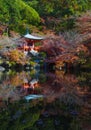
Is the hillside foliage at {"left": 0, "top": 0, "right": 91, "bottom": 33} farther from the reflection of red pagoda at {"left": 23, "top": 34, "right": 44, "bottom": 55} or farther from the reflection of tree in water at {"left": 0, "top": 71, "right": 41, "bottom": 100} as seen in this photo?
the reflection of tree in water at {"left": 0, "top": 71, "right": 41, "bottom": 100}

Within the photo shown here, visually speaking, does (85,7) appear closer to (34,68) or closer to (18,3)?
(18,3)

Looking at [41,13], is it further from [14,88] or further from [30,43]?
[14,88]

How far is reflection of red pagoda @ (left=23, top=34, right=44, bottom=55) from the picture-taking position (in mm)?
41384

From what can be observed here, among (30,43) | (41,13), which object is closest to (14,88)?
(30,43)

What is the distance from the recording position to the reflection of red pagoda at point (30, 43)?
41384 mm

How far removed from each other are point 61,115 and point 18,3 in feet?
136

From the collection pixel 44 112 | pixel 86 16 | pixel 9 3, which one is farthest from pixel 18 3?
pixel 44 112

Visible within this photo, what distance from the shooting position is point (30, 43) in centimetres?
4288

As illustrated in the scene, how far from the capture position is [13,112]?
30.9 ft

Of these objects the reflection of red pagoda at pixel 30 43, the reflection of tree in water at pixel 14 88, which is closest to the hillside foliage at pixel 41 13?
the reflection of red pagoda at pixel 30 43

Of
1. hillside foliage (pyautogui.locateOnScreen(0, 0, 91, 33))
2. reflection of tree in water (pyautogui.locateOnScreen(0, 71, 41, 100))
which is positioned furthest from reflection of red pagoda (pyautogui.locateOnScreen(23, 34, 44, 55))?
reflection of tree in water (pyautogui.locateOnScreen(0, 71, 41, 100))

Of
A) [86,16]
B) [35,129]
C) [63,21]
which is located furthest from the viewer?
[63,21]

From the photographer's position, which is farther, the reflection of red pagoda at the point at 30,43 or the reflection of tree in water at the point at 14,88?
the reflection of red pagoda at the point at 30,43

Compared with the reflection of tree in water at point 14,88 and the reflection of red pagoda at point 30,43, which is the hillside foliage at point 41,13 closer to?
the reflection of red pagoda at point 30,43
